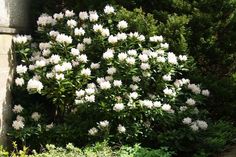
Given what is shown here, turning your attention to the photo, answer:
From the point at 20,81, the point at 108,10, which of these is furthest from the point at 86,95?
the point at 108,10

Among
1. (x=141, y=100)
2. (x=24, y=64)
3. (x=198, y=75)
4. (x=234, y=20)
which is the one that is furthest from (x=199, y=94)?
(x=24, y=64)

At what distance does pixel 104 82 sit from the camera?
5.70m

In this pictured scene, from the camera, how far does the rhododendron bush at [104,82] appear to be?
5.73 metres

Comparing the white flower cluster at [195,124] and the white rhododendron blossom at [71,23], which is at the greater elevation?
the white rhododendron blossom at [71,23]

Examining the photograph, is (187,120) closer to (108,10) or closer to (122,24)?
(122,24)

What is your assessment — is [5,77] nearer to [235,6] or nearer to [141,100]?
[141,100]

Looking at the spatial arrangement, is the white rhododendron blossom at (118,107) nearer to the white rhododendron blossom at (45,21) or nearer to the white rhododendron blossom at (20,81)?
the white rhododendron blossom at (20,81)

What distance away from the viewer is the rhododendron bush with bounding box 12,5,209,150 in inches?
225

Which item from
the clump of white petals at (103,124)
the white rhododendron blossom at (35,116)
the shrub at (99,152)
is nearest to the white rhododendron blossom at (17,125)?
the white rhododendron blossom at (35,116)

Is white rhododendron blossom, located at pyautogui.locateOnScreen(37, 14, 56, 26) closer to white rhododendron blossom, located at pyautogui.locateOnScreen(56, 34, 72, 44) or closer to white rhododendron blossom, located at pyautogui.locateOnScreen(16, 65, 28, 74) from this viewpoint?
white rhododendron blossom, located at pyautogui.locateOnScreen(56, 34, 72, 44)

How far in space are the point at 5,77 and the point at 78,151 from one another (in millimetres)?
1503

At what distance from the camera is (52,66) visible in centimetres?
600

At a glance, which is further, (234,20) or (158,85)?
(234,20)

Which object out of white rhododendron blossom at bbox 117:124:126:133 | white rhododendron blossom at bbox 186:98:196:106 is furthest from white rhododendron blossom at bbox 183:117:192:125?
white rhododendron blossom at bbox 117:124:126:133
